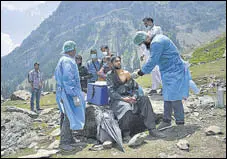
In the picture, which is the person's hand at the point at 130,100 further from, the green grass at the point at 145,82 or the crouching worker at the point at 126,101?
the green grass at the point at 145,82

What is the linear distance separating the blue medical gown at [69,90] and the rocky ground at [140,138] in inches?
24.8

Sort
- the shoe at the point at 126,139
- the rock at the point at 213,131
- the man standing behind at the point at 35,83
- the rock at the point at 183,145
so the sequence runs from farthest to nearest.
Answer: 1. the man standing behind at the point at 35,83
2. the shoe at the point at 126,139
3. the rock at the point at 213,131
4. the rock at the point at 183,145

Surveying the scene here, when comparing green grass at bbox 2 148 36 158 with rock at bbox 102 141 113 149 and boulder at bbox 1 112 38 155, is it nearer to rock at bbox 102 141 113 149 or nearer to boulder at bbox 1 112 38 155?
boulder at bbox 1 112 38 155

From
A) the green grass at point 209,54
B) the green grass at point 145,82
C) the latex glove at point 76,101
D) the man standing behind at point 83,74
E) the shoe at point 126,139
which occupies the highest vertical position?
the green grass at point 209,54

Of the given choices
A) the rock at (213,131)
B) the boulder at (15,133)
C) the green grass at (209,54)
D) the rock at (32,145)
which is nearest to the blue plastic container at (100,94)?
the rock at (32,145)

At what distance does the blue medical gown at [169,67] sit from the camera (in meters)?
6.87

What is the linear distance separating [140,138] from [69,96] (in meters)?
1.86

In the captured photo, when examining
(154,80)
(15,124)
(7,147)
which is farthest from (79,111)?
(154,80)

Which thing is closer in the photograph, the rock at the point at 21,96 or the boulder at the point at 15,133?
the boulder at the point at 15,133

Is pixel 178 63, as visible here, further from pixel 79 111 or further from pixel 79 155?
pixel 79 155

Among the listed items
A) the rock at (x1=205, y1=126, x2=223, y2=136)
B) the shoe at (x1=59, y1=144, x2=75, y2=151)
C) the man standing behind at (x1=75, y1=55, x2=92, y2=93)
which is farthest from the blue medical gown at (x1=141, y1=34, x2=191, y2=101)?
the man standing behind at (x1=75, y1=55, x2=92, y2=93)

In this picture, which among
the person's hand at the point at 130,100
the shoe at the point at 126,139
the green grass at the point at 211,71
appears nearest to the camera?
the shoe at the point at 126,139

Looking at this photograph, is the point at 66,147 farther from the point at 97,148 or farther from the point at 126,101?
the point at 126,101

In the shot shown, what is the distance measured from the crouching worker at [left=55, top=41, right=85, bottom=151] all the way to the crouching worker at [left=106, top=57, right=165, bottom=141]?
32.1 inches
